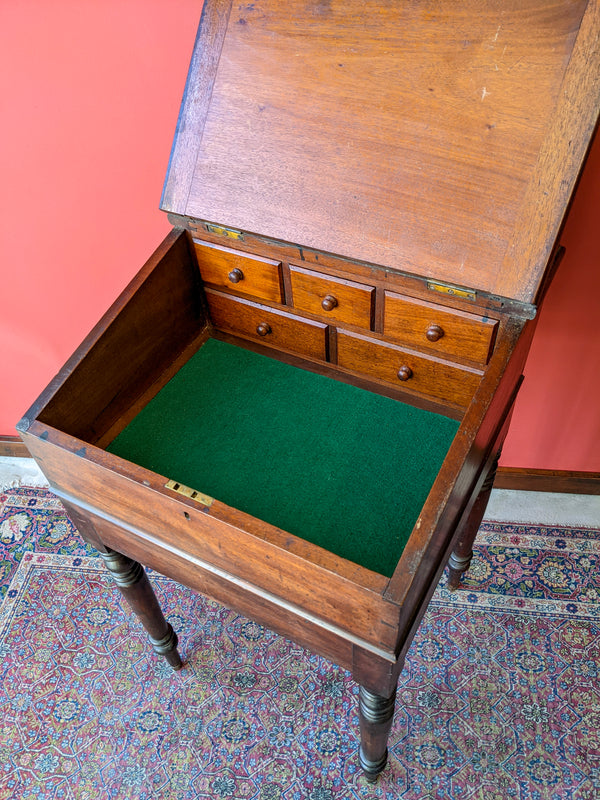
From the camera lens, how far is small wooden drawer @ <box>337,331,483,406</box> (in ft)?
4.33

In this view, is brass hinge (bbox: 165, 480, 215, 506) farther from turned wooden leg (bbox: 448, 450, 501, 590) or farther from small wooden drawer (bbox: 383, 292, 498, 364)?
turned wooden leg (bbox: 448, 450, 501, 590)

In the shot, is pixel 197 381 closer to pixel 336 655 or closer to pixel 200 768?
pixel 336 655

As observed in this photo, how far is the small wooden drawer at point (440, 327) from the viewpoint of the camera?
1.21m

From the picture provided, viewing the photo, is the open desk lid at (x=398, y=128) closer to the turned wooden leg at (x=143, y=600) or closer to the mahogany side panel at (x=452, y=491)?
the mahogany side panel at (x=452, y=491)

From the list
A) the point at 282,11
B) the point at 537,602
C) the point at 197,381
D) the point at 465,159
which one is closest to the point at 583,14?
the point at 465,159

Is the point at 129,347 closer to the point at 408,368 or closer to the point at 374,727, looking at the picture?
the point at 408,368

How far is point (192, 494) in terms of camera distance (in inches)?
42.5

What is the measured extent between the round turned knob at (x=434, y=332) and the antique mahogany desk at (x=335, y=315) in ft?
0.07

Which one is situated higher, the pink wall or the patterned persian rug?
the pink wall

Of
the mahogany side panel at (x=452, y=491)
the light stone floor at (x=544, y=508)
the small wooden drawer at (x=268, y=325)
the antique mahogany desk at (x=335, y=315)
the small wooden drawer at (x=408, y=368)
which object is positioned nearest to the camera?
the mahogany side panel at (x=452, y=491)

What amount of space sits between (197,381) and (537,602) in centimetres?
120

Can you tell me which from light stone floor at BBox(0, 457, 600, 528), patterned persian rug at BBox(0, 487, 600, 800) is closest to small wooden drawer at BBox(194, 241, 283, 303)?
patterned persian rug at BBox(0, 487, 600, 800)

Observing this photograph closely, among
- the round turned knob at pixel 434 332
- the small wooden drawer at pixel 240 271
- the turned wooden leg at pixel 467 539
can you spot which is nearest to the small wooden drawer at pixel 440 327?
the round turned knob at pixel 434 332

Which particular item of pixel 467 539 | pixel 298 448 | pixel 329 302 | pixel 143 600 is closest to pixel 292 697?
pixel 143 600
